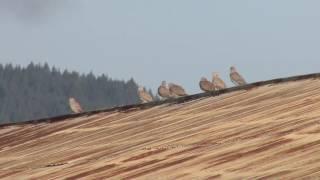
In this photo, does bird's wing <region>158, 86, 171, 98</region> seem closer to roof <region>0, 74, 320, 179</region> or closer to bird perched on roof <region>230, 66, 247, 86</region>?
bird perched on roof <region>230, 66, 247, 86</region>

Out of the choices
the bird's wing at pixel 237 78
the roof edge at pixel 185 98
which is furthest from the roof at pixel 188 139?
the bird's wing at pixel 237 78

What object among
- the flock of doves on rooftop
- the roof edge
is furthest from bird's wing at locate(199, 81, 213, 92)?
the roof edge

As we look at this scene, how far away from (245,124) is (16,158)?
5.32 m

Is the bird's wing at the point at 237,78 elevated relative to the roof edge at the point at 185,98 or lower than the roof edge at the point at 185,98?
lower

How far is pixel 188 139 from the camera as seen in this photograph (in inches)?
867

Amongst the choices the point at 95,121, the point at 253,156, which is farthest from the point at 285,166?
the point at 95,121

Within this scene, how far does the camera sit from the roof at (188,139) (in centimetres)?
1783

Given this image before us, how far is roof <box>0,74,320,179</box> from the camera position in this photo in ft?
58.5

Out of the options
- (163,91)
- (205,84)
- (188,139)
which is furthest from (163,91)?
(188,139)

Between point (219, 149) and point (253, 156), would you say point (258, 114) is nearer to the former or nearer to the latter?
point (219, 149)

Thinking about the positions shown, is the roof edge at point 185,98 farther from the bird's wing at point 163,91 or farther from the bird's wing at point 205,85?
the bird's wing at point 163,91

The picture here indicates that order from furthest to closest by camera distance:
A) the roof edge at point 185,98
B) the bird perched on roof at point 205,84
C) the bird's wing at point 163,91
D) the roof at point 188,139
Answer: the bird's wing at point 163,91, the bird perched on roof at point 205,84, the roof edge at point 185,98, the roof at point 188,139

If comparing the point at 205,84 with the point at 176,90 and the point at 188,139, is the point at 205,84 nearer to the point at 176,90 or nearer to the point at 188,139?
the point at 176,90

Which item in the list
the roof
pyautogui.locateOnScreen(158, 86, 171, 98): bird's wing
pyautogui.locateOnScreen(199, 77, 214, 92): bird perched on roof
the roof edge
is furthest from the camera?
pyautogui.locateOnScreen(158, 86, 171, 98): bird's wing
